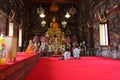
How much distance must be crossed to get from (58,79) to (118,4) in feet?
27.1

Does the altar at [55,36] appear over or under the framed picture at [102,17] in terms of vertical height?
under

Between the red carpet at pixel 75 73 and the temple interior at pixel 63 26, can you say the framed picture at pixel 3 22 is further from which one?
the red carpet at pixel 75 73

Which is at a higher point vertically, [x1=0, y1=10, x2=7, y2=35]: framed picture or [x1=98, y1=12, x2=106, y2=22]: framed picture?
[x1=98, y1=12, x2=106, y2=22]: framed picture

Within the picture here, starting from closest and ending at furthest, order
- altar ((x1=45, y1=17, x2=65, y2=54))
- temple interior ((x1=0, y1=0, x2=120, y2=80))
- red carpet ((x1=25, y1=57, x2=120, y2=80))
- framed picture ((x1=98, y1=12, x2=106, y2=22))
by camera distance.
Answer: red carpet ((x1=25, y1=57, x2=120, y2=80)) < temple interior ((x1=0, y1=0, x2=120, y2=80)) < framed picture ((x1=98, y1=12, x2=106, y2=22)) < altar ((x1=45, y1=17, x2=65, y2=54))

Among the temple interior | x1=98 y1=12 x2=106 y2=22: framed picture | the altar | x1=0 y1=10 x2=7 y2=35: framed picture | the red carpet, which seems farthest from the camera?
the altar

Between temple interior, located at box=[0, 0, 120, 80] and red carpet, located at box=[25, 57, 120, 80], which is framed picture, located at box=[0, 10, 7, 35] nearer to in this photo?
temple interior, located at box=[0, 0, 120, 80]

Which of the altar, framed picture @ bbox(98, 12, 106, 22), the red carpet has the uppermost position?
framed picture @ bbox(98, 12, 106, 22)

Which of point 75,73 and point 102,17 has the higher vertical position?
point 102,17

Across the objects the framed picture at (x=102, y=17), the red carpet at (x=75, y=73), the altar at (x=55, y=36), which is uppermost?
the framed picture at (x=102, y=17)

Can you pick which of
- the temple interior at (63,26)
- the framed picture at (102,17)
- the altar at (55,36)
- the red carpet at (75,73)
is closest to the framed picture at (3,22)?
the temple interior at (63,26)

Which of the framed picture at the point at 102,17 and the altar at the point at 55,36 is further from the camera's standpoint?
the altar at the point at 55,36

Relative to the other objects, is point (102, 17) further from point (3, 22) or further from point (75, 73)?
point (75, 73)

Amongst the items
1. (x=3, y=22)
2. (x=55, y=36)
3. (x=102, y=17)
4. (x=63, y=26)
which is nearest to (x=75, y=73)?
(x=3, y=22)

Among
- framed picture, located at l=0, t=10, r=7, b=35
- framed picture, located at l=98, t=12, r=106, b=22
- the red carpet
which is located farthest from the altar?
the red carpet
